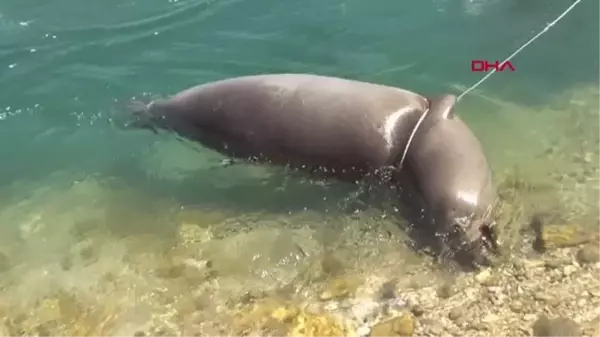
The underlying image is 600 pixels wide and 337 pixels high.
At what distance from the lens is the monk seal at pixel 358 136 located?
5676mm

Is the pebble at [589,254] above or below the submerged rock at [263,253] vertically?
above

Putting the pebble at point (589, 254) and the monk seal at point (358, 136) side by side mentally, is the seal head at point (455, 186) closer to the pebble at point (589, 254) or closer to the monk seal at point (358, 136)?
the monk seal at point (358, 136)

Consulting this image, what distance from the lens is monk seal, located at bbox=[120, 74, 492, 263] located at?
568 centimetres

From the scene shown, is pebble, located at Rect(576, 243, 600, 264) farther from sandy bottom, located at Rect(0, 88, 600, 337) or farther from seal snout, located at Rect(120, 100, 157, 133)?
seal snout, located at Rect(120, 100, 157, 133)

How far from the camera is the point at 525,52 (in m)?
8.41

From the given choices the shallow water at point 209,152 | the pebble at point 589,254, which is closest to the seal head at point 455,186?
the shallow water at point 209,152

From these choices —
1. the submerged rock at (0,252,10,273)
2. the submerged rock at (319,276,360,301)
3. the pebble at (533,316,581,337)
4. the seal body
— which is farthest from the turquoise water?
the pebble at (533,316,581,337)

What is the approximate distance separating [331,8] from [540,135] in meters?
3.36

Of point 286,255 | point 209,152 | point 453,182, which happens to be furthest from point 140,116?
point 453,182

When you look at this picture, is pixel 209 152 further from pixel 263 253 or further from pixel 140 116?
pixel 263 253

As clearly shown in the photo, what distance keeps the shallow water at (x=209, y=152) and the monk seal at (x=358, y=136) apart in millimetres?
342

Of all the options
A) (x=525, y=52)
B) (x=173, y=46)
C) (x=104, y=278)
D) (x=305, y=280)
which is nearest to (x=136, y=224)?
(x=104, y=278)

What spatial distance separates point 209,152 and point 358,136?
5.44ft

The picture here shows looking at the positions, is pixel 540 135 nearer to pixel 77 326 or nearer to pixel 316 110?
pixel 316 110
